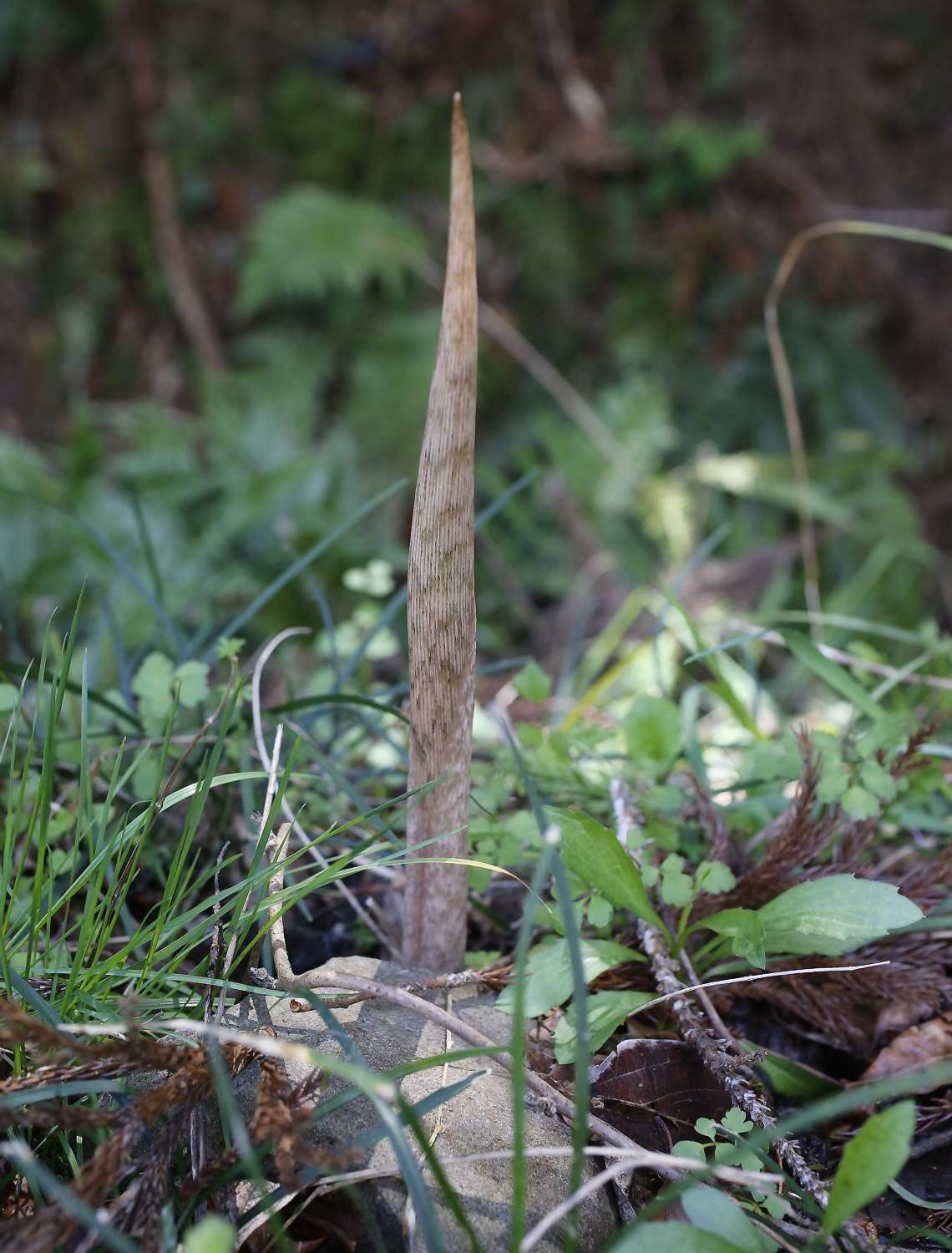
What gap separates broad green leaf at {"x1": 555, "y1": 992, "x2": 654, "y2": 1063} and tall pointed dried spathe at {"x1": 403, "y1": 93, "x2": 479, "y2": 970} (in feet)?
0.67

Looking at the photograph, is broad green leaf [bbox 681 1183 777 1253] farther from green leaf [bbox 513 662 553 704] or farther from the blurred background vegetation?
the blurred background vegetation

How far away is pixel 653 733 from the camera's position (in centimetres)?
145

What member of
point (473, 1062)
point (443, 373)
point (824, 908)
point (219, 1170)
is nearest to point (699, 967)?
point (824, 908)

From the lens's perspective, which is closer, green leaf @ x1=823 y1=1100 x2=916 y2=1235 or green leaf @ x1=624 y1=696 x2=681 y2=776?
green leaf @ x1=823 y1=1100 x2=916 y2=1235

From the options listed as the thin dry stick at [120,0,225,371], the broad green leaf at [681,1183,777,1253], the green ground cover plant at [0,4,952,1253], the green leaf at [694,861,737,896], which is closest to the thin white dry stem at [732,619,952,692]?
the green ground cover plant at [0,4,952,1253]

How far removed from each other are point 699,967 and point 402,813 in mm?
457

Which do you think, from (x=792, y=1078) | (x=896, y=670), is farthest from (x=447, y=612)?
(x=896, y=670)

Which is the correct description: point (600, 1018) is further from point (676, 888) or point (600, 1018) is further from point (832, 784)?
point (832, 784)

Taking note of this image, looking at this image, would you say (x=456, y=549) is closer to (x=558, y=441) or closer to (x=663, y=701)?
(x=663, y=701)

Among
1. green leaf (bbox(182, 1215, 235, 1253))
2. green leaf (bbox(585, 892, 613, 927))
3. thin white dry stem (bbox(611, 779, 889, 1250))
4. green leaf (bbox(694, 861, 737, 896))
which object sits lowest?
thin white dry stem (bbox(611, 779, 889, 1250))

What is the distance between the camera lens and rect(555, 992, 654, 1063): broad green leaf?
3.59 feet

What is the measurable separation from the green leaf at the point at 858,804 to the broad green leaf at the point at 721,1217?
52 cm

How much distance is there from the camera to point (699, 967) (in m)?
1.26

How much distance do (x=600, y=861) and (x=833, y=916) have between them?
0.89 feet
